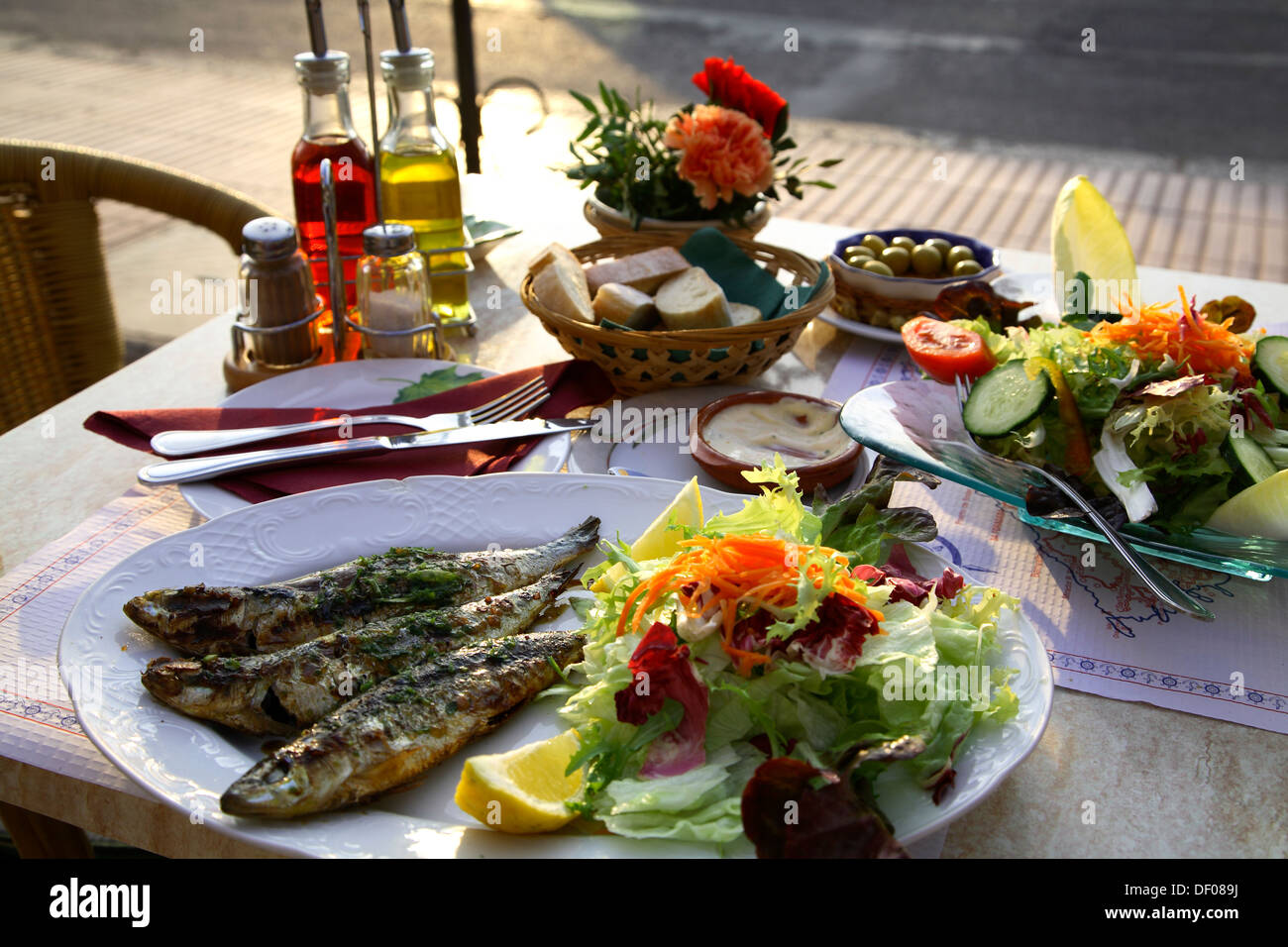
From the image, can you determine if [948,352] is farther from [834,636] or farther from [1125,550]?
[834,636]

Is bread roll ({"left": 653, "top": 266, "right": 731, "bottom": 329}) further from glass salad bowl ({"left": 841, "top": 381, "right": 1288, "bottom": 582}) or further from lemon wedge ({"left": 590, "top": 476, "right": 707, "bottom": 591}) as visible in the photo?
lemon wedge ({"left": 590, "top": 476, "right": 707, "bottom": 591})

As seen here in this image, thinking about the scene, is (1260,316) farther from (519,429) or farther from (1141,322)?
Result: (519,429)

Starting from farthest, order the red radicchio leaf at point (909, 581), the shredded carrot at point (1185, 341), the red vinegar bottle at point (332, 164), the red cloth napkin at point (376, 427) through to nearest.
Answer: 1. the red vinegar bottle at point (332, 164)
2. the red cloth napkin at point (376, 427)
3. the shredded carrot at point (1185, 341)
4. the red radicchio leaf at point (909, 581)

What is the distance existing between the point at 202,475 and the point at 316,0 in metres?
1.05

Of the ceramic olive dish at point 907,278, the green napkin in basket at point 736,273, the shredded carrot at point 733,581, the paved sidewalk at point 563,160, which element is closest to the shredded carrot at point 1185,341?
the ceramic olive dish at point 907,278

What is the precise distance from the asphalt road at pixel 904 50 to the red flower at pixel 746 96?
5.37 m

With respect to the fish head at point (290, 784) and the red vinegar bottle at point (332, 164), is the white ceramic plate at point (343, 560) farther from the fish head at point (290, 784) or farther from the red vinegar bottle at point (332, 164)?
the red vinegar bottle at point (332, 164)

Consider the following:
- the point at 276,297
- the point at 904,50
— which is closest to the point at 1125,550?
the point at 276,297

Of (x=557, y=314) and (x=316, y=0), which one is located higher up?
(x=316, y=0)

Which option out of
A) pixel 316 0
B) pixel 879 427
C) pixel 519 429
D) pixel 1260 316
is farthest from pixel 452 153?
pixel 1260 316

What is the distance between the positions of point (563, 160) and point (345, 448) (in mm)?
4559

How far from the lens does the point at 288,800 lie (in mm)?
1153

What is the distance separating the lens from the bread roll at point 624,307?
2.18 metres

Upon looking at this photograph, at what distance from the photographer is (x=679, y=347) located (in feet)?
6.79
